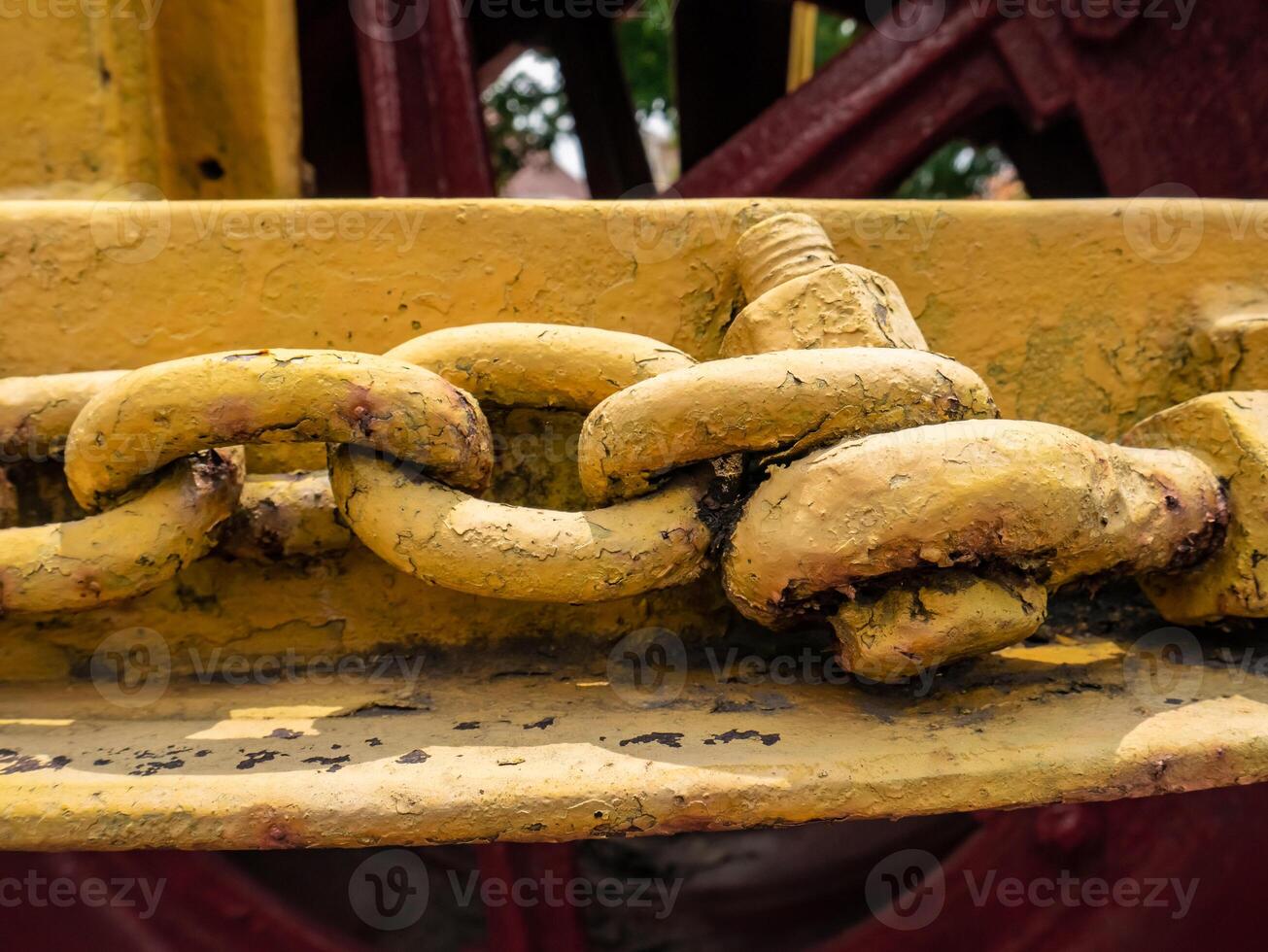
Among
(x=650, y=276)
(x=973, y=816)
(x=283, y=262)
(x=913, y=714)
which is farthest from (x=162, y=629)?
(x=973, y=816)

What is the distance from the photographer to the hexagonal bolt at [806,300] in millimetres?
803

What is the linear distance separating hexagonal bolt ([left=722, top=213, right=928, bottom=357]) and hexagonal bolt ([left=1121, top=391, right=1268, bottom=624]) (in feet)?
0.96

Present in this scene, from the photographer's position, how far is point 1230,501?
81cm

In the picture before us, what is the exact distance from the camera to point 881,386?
0.68 metres

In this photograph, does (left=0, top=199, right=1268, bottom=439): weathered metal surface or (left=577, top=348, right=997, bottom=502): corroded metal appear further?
(left=0, top=199, right=1268, bottom=439): weathered metal surface

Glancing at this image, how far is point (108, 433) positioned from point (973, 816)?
4.71ft

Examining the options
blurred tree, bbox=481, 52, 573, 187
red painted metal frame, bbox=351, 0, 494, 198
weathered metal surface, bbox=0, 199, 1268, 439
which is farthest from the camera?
blurred tree, bbox=481, 52, 573, 187

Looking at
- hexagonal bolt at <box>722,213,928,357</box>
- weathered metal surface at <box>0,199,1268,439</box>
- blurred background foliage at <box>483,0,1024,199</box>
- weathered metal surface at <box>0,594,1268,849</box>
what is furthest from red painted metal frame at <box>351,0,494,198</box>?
blurred background foliage at <box>483,0,1024,199</box>

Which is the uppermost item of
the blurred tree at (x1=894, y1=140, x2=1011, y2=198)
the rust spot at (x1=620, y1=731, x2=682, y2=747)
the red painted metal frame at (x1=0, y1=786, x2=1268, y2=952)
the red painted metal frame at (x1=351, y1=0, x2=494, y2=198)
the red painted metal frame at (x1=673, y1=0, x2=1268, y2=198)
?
the blurred tree at (x1=894, y1=140, x2=1011, y2=198)

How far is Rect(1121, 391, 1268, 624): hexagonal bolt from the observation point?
2.59 feet

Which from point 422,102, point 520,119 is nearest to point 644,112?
point 520,119

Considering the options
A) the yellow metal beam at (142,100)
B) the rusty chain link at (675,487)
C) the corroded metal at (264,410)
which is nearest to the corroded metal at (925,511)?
the rusty chain link at (675,487)

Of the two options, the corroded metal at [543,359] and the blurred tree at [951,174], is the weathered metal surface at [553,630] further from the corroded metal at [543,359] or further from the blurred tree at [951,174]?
the blurred tree at [951,174]

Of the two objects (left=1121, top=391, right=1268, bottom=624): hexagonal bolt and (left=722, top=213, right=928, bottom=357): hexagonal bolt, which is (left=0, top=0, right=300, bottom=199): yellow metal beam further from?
(left=1121, top=391, right=1268, bottom=624): hexagonal bolt
